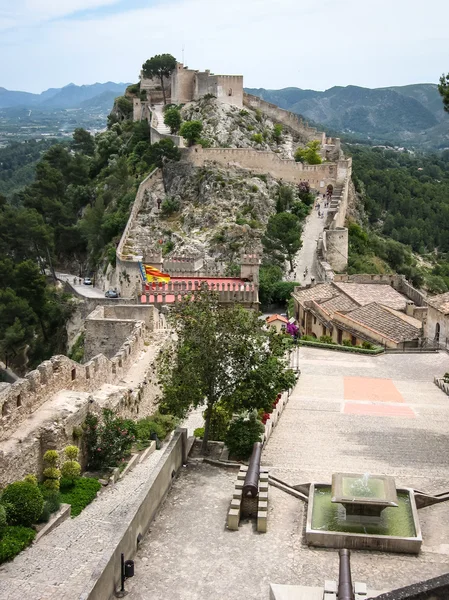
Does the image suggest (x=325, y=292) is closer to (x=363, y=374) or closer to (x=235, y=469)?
(x=363, y=374)

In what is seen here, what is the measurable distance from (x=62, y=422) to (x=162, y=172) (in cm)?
4311

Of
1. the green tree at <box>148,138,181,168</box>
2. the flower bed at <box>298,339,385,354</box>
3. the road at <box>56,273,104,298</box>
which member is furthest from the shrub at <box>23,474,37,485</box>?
the green tree at <box>148,138,181,168</box>

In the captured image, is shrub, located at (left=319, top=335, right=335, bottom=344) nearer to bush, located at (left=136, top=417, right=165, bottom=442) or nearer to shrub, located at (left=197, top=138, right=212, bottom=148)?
→ bush, located at (left=136, top=417, right=165, bottom=442)

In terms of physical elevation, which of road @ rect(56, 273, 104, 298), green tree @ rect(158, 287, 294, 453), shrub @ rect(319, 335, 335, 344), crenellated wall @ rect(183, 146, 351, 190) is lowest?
road @ rect(56, 273, 104, 298)

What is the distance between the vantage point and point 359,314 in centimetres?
3062

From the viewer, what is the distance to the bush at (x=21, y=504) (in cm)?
1286

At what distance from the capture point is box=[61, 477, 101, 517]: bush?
14.2 metres

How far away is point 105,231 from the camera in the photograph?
178 feet

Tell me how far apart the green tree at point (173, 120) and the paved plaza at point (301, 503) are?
4090 cm

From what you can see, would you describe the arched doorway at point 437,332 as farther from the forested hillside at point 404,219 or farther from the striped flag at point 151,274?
the forested hillside at point 404,219

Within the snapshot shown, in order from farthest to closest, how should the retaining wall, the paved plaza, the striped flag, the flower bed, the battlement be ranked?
the striped flag → the flower bed → the battlement → the paved plaza → the retaining wall

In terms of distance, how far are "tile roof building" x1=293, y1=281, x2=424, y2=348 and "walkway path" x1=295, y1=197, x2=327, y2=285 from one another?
7376 mm

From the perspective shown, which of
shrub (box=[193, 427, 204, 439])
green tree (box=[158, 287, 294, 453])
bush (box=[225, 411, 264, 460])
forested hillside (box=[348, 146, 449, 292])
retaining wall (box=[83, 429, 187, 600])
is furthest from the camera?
forested hillside (box=[348, 146, 449, 292])

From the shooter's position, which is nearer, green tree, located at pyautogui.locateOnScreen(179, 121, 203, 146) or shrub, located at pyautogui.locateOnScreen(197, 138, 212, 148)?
shrub, located at pyautogui.locateOnScreen(197, 138, 212, 148)
